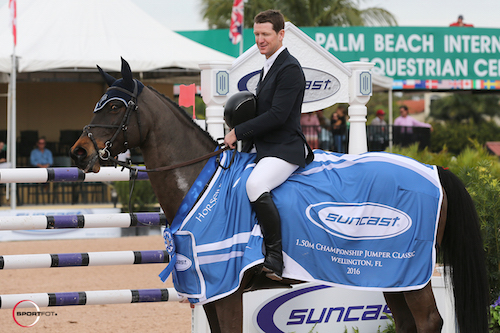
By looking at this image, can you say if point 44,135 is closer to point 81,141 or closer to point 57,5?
point 57,5

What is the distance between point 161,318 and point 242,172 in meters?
2.86

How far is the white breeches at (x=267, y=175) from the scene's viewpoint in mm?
3250

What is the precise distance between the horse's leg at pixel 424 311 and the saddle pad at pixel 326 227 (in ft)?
0.34

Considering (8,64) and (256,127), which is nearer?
(256,127)

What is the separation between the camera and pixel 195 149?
349cm

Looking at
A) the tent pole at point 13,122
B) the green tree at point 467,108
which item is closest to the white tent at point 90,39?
the tent pole at point 13,122

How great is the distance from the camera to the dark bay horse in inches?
128

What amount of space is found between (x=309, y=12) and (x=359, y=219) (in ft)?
71.1

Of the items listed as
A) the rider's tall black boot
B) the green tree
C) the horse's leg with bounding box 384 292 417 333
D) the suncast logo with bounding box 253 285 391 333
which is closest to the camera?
the rider's tall black boot

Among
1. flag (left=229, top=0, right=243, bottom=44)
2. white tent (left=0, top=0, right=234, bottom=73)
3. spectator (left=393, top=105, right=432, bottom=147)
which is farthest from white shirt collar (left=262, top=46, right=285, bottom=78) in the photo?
flag (left=229, top=0, right=243, bottom=44)

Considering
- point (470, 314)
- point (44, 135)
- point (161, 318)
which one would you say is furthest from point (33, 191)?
point (470, 314)

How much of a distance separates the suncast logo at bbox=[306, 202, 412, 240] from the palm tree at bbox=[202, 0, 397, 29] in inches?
787

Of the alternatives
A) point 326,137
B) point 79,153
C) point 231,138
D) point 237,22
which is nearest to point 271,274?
point 231,138

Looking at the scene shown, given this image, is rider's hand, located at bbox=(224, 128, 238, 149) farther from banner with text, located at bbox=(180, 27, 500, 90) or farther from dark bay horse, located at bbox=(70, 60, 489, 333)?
banner with text, located at bbox=(180, 27, 500, 90)
